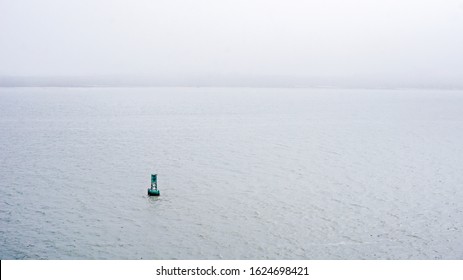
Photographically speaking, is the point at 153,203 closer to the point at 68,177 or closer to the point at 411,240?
the point at 68,177

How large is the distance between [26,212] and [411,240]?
31313 millimetres

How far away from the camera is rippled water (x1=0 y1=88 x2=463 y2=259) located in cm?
3384

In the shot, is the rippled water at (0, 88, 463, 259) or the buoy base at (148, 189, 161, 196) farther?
the buoy base at (148, 189, 161, 196)

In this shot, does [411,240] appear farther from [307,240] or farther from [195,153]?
[195,153]

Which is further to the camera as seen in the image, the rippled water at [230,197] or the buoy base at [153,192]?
the buoy base at [153,192]

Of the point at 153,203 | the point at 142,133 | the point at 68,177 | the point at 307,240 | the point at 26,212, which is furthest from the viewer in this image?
the point at 142,133

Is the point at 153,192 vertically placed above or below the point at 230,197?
above

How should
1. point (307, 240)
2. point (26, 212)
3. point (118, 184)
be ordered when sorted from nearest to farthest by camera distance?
point (307, 240)
point (26, 212)
point (118, 184)

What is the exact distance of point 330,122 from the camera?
122 m

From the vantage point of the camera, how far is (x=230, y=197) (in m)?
45.9

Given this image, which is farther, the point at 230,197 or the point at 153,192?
the point at 230,197

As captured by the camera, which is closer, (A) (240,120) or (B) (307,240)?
(B) (307,240)

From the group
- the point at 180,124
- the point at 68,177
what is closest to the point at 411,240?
the point at 68,177

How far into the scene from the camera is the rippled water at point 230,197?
33.8 m
